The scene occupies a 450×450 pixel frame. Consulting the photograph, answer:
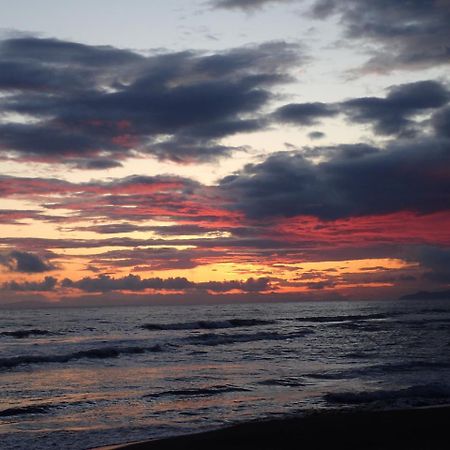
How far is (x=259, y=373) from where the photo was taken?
89.0 ft

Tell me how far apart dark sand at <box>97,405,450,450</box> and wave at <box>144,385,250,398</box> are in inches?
233

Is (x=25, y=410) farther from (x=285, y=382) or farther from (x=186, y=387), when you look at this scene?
(x=285, y=382)

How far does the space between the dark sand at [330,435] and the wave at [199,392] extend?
5911mm

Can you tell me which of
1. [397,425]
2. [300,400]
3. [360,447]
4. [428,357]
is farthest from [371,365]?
[360,447]

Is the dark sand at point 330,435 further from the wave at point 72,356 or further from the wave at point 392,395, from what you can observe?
the wave at point 72,356

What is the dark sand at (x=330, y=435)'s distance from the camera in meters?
13.0

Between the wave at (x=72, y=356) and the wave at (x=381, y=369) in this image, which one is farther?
the wave at (x=72, y=356)

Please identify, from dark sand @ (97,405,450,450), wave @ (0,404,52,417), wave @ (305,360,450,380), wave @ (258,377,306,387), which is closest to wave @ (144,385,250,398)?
wave @ (258,377,306,387)

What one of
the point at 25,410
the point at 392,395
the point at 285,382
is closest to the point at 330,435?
the point at 392,395

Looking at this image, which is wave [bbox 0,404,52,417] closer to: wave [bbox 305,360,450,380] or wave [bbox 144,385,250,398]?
wave [bbox 144,385,250,398]

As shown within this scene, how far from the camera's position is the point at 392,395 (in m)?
20.9

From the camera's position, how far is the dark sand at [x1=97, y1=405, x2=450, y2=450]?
1305 centimetres

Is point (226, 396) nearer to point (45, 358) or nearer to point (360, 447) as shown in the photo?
point (360, 447)

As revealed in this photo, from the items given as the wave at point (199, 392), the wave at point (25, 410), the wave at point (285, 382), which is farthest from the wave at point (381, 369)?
the wave at point (25, 410)
